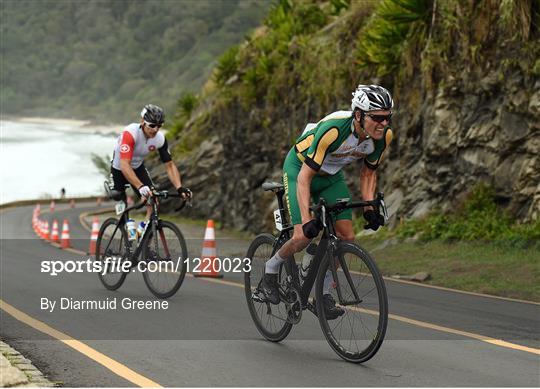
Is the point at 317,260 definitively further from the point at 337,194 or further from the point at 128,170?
the point at 128,170

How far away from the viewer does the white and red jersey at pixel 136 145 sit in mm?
10812

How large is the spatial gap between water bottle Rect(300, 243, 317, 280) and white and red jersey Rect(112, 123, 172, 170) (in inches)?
166

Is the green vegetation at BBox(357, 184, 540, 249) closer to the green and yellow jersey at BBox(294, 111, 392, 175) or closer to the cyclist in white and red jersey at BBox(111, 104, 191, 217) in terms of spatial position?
the cyclist in white and red jersey at BBox(111, 104, 191, 217)

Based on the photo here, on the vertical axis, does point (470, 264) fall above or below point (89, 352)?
above

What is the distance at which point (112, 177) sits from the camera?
461 inches

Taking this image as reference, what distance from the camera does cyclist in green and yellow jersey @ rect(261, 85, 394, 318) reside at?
658 cm

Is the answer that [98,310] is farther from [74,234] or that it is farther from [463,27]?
[74,234]

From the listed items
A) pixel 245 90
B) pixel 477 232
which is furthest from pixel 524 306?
pixel 245 90

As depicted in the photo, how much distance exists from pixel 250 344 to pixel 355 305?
1.40 meters

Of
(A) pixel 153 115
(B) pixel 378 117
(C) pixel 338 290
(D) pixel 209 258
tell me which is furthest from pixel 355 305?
(D) pixel 209 258

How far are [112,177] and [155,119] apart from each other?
146 centimetres

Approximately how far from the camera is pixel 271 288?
7.54m

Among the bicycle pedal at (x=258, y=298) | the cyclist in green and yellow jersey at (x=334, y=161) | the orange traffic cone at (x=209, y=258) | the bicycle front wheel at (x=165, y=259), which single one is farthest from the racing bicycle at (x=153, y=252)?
the cyclist in green and yellow jersey at (x=334, y=161)

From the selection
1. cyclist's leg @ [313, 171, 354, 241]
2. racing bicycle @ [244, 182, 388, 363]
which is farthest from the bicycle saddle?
cyclist's leg @ [313, 171, 354, 241]
